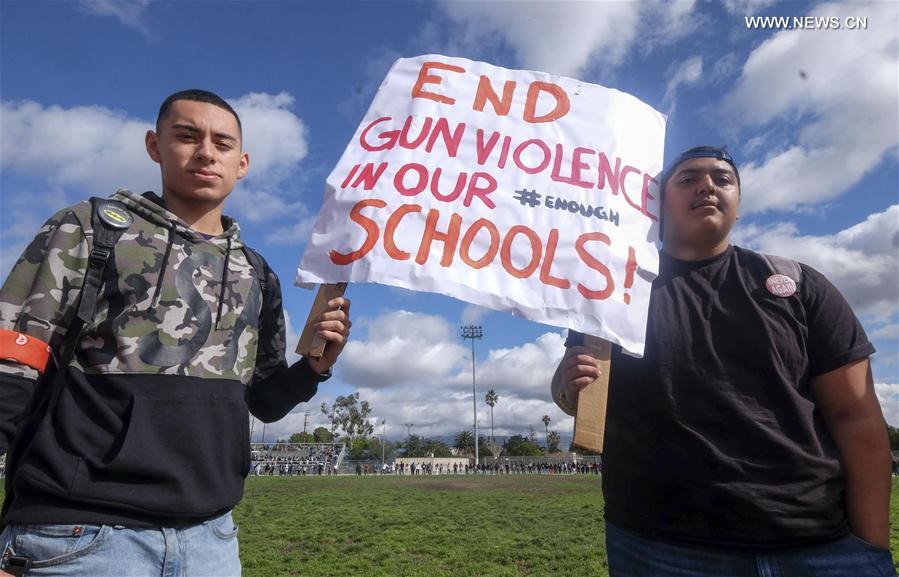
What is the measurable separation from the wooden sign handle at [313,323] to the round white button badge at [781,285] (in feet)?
5.26

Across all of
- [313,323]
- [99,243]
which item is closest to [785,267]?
[313,323]

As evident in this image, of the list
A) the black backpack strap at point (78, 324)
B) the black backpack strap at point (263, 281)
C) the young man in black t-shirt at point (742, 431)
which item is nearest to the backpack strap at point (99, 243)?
the black backpack strap at point (78, 324)

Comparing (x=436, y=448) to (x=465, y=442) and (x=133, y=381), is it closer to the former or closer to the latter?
(x=465, y=442)

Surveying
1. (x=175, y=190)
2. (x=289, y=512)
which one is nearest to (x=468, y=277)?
(x=175, y=190)

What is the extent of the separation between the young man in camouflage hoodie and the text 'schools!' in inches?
13.8

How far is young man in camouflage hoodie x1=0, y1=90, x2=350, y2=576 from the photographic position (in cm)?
163

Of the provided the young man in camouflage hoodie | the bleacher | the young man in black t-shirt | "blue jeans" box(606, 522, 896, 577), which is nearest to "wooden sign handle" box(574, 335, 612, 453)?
the young man in black t-shirt

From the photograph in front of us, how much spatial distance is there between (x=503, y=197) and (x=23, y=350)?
5.40 ft

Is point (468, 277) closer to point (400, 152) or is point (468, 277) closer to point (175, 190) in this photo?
point (400, 152)

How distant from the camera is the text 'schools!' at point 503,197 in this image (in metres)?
2.25

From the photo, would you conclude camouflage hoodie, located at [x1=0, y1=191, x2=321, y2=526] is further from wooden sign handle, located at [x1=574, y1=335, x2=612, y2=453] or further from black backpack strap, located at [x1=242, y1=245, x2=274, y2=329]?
wooden sign handle, located at [x1=574, y1=335, x2=612, y2=453]

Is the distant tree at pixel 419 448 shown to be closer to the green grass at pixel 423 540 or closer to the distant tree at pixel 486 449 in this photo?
the distant tree at pixel 486 449

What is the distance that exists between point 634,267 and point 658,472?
0.75 m

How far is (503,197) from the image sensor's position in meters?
2.42
